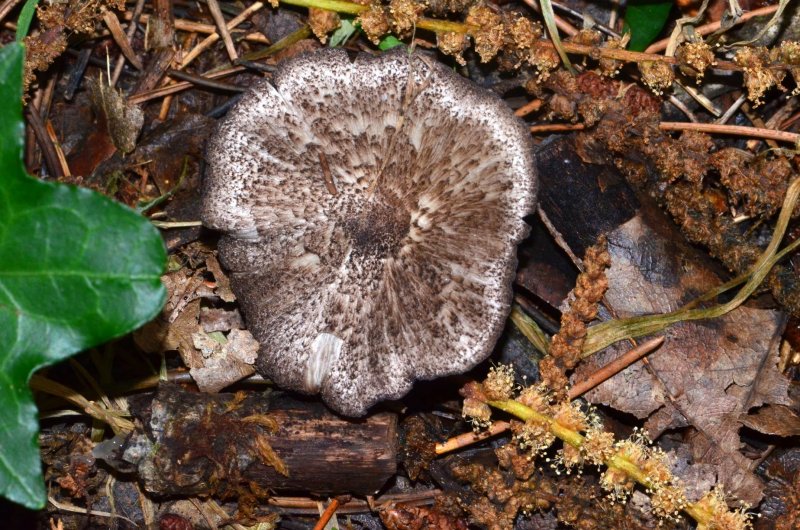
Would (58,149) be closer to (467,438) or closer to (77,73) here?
(77,73)

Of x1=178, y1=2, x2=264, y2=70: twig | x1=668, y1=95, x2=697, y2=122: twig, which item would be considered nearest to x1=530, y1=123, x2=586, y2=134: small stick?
x1=668, y1=95, x2=697, y2=122: twig

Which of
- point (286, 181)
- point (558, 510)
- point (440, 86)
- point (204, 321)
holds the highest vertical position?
point (440, 86)

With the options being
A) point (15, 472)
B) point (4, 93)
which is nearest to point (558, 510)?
point (15, 472)

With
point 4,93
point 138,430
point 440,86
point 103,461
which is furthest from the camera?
point 103,461

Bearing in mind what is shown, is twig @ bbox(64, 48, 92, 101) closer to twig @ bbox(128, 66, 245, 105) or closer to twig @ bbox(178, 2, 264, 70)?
twig @ bbox(128, 66, 245, 105)

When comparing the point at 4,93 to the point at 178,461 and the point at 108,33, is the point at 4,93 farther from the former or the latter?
the point at 178,461

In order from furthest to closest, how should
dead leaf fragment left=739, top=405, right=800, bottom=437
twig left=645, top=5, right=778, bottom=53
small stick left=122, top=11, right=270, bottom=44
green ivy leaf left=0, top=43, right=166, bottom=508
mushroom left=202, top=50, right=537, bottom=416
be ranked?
1. small stick left=122, top=11, right=270, bottom=44
2. twig left=645, top=5, right=778, bottom=53
3. dead leaf fragment left=739, top=405, right=800, bottom=437
4. mushroom left=202, top=50, right=537, bottom=416
5. green ivy leaf left=0, top=43, right=166, bottom=508
